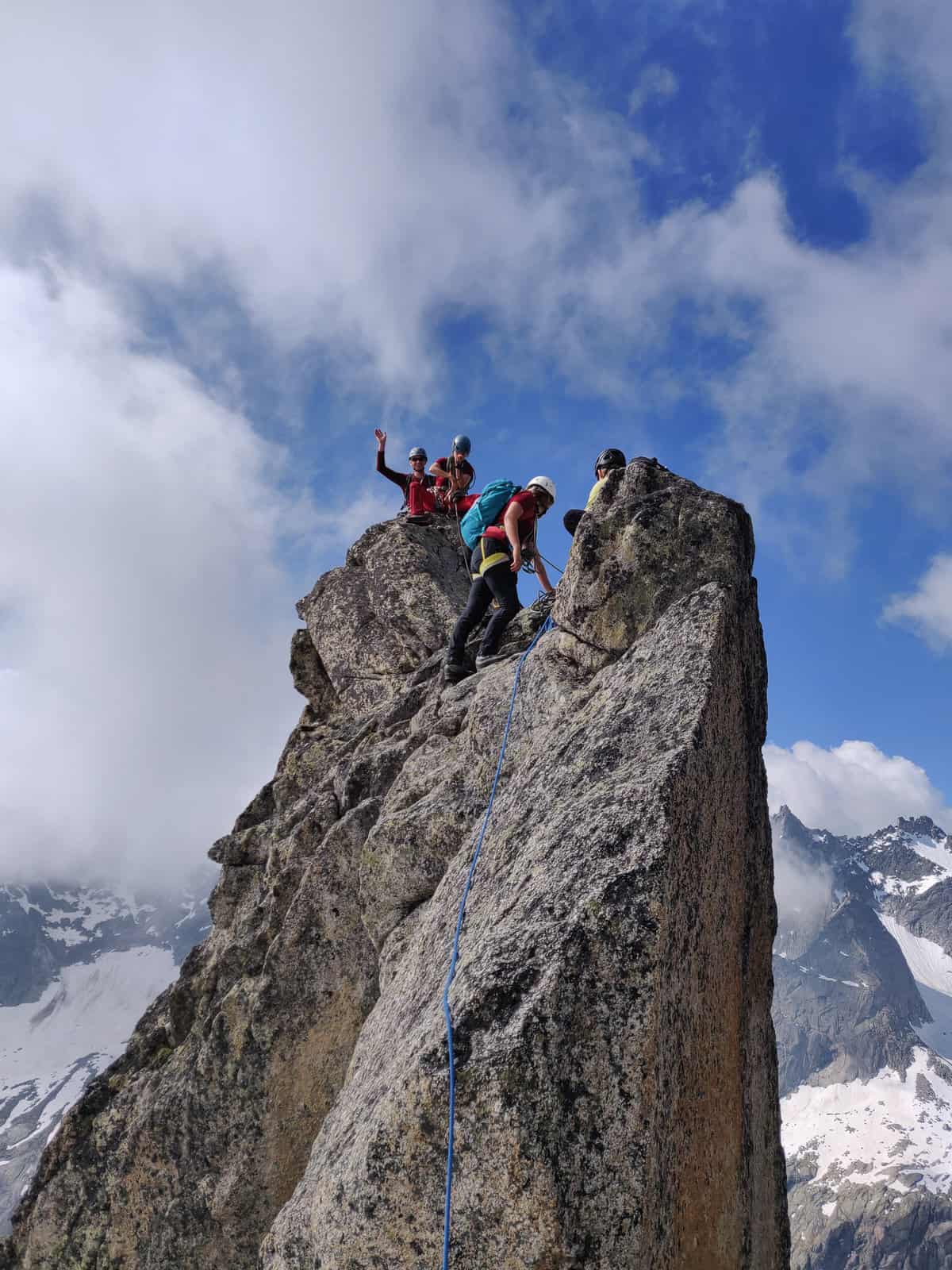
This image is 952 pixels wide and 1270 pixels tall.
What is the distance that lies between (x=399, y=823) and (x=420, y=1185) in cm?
562

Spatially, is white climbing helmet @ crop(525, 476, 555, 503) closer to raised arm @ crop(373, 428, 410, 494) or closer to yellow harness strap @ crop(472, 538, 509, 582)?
yellow harness strap @ crop(472, 538, 509, 582)

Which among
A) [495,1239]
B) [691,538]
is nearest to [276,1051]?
[495,1239]

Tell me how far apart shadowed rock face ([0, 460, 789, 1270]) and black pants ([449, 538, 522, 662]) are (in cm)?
81

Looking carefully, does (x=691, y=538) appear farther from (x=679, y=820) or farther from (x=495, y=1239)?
(x=495, y=1239)

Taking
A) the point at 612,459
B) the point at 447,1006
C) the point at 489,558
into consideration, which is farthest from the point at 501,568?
the point at 447,1006

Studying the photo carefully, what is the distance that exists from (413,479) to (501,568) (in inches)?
436

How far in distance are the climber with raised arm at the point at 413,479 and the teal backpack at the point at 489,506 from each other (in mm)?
9435

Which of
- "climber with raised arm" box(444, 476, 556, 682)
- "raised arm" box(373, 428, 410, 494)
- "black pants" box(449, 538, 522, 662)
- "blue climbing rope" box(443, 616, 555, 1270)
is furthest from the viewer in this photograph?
"raised arm" box(373, 428, 410, 494)

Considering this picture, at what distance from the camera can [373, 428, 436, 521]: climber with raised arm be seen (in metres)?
23.5

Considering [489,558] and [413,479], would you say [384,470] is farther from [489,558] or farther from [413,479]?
[489,558]

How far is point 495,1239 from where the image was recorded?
508 centimetres

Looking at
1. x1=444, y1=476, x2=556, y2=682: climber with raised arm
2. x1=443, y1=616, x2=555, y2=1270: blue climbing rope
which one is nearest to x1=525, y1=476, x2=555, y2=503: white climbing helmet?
x1=444, y1=476, x2=556, y2=682: climber with raised arm

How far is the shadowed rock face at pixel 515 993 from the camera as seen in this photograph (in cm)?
532

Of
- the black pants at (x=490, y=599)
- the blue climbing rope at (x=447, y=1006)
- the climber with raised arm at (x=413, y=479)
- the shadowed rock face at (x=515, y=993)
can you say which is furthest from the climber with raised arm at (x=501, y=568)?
the climber with raised arm at (x=413, y=479)
